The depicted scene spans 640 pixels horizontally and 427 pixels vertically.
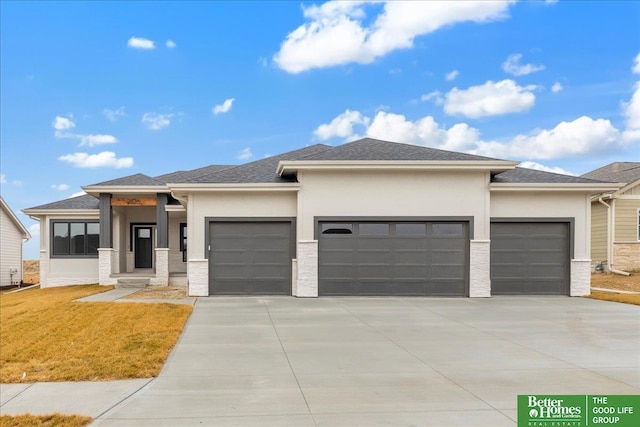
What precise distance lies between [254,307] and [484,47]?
12.9m

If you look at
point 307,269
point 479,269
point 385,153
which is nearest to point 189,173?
point 307,269

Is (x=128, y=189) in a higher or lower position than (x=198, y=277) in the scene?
higher

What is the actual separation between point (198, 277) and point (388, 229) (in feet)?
21.6

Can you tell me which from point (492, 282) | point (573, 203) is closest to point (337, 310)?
point (492, 282)

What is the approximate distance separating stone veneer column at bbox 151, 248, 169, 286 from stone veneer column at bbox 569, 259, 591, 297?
1563cm

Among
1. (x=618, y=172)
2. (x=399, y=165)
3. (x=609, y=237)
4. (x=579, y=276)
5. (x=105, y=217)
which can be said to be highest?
(x=618, y=172)

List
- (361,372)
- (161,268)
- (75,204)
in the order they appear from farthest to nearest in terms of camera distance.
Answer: (75,204) < (161,268) < (361,372)

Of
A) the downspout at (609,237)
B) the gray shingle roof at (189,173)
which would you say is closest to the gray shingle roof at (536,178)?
the downspout at (609,237)

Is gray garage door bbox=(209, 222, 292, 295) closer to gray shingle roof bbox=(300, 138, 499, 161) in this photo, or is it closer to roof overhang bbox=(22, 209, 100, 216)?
gray shingle roof bbox=(300, 138, 499, 161)

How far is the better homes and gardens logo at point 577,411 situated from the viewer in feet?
16.3

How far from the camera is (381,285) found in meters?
15.9

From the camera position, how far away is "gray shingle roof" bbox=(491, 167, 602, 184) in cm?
1622

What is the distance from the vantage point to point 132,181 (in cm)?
2097

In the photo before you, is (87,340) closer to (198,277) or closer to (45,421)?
(45,421)
